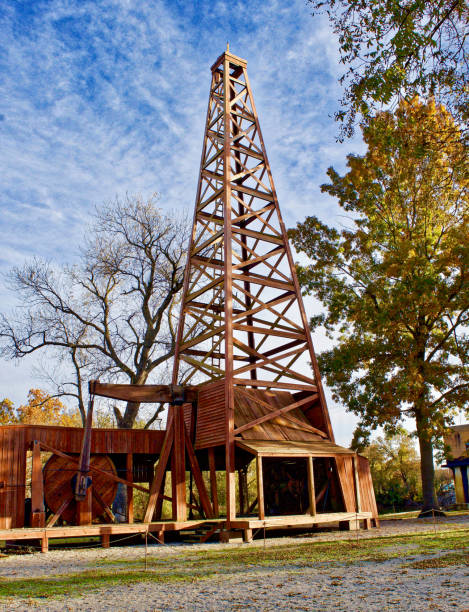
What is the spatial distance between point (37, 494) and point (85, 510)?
6.86 feet

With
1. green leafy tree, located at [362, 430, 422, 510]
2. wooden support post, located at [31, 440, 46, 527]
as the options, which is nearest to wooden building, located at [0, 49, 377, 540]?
wooden support post, located at [31, 440, 46, 527]

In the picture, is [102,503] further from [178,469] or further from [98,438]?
Result: [178,469]

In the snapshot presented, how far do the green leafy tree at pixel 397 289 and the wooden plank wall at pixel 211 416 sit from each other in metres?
6.01

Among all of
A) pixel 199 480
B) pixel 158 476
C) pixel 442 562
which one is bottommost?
pixel 442 562

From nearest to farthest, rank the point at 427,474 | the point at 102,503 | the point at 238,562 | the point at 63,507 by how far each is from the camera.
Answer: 1. the point at 238,562
2. the point at 63,507
3. the point at 102,503
4. the point at 427,474

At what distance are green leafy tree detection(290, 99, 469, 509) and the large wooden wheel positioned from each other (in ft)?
32.5

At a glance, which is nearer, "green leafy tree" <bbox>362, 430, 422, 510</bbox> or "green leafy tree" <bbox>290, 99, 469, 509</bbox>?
"green leafy tree" <bbox>290, 99, 469, 509</bbox>

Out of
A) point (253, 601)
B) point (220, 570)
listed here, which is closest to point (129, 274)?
point (220, 570)

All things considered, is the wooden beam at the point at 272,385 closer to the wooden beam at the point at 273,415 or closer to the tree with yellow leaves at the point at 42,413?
the wooden beam at the point at 273,415

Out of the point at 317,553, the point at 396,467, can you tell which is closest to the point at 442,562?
the point at 317,553

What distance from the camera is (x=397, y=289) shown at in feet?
71.9

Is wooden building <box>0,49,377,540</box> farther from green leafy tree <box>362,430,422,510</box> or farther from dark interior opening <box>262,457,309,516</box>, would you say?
green leafy tree <box>362,430,422,510</box>

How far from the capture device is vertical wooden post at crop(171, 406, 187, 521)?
17.4 m

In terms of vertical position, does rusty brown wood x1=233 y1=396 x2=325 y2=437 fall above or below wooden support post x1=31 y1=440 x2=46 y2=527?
above
